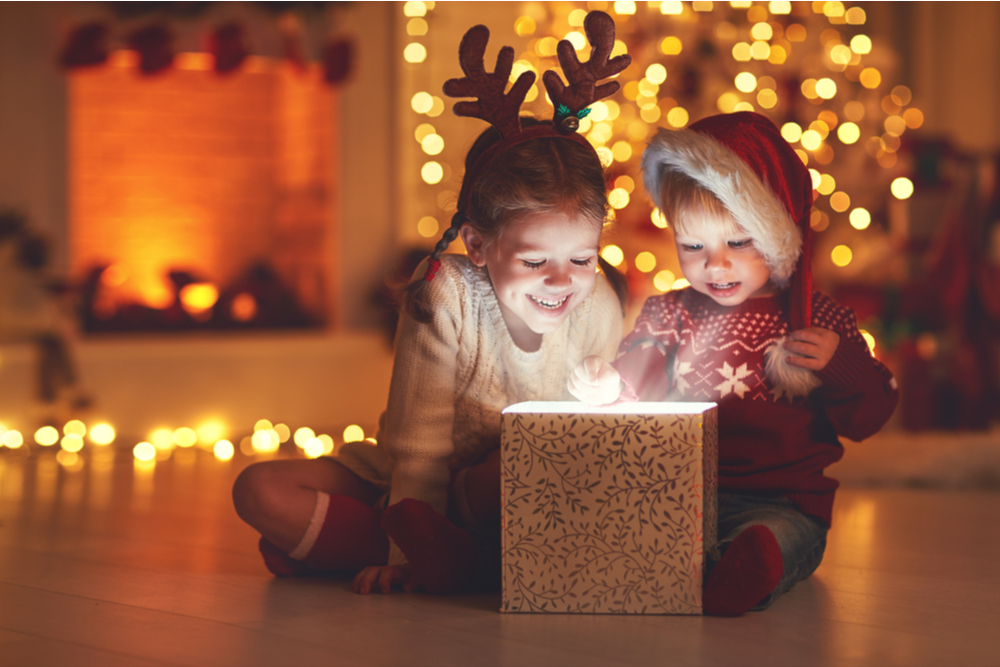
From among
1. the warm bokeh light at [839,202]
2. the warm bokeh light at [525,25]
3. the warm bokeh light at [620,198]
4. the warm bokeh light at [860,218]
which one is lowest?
the warm bokeh light at [860,218]

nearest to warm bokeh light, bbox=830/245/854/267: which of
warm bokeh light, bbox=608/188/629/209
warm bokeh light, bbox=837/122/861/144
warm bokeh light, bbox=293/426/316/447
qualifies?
warm bokeh light, bbox=837/122/861/144

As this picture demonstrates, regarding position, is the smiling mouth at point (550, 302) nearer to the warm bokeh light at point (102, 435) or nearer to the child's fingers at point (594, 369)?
the child's fingers at point (594, 369)

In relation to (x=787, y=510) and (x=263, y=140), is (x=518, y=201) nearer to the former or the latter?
(x=787, y=510)

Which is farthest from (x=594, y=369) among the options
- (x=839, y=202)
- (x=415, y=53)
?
(x=839, y=202)

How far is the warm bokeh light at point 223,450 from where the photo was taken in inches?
97.8

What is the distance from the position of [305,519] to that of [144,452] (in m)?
1.35

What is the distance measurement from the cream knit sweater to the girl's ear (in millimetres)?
22

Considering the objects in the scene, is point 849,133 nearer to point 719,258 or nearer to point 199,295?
point 199,295

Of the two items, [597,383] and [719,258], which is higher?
[719,258]

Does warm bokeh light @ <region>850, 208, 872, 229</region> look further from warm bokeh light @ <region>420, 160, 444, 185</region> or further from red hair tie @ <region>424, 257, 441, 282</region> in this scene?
red hair tie @ <region>424, 257, 441, 282</region>

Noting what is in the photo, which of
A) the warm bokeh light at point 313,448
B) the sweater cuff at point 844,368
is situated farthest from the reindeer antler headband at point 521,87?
the warm bokeh light at point 313,448

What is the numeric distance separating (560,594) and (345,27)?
2.39 m

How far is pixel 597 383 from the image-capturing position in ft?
3.95

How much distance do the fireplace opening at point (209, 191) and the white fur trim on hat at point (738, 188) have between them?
2.04 m
